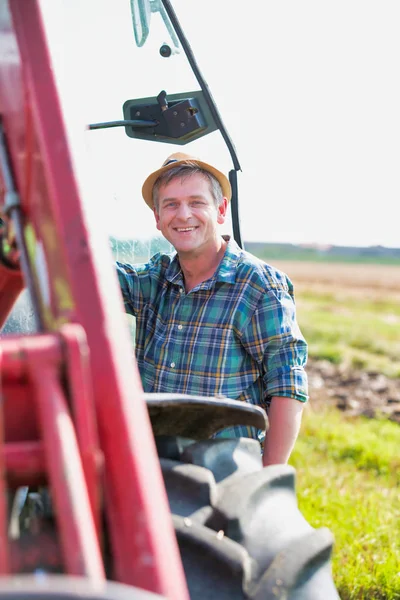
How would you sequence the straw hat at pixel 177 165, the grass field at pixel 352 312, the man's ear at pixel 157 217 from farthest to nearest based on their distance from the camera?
the grass field at pixel 352 312 < the man's ear at pixel 157 217 < the straw hat at pixel 177 165

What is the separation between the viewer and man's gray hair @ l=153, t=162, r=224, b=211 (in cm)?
264

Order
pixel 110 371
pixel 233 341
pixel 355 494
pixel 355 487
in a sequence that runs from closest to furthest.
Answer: pixel 110 371
pixel 233 341
pixel 355 494
pixel 355 487

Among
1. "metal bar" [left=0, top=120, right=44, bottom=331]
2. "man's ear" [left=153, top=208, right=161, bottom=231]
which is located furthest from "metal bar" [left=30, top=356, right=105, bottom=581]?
"man's ear" [left=153, top=208, right=161, bottom=231]

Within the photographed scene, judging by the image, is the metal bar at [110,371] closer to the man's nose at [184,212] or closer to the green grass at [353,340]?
the man's nose at [184,212]

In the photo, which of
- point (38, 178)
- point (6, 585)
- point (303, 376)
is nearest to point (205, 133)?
point (303, 376)

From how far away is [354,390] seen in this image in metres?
7.29

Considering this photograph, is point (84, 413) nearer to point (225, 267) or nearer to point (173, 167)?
point (225, 267)

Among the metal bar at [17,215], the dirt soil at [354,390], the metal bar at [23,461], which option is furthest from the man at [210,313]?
the dirt soil at [354,390]

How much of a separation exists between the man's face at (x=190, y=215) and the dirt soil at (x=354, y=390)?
13.1 feet

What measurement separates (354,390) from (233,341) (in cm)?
510

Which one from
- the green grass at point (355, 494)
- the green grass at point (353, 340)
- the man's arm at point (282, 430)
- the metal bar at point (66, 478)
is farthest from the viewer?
the green grass at point (353, 340)

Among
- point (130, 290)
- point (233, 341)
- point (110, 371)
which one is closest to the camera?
point (110, 371)

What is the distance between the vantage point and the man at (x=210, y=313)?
240 cm

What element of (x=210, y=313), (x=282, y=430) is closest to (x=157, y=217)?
(x=210, y=313)
